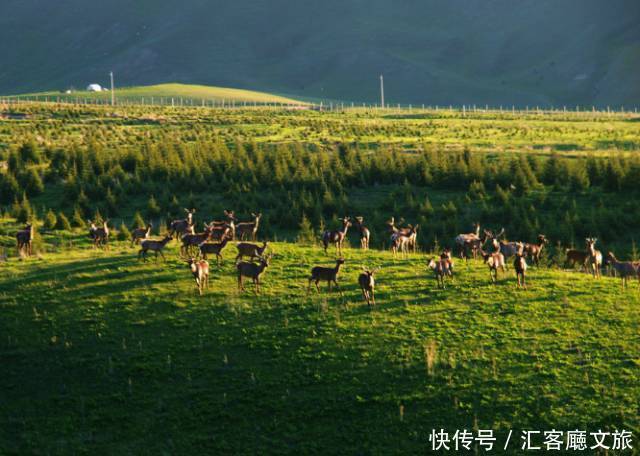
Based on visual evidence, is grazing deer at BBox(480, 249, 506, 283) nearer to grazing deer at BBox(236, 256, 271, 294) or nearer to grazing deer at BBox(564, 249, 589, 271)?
grazing deer at BBox(564, 249, 589, 271)

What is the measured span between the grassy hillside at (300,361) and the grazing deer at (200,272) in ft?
1.77

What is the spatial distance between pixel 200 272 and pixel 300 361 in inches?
254

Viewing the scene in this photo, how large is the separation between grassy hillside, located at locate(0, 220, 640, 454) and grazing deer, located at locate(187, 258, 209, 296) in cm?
54

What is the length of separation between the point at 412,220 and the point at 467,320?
89.0ft

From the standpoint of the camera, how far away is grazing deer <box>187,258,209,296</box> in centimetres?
2995

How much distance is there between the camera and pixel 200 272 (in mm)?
30375

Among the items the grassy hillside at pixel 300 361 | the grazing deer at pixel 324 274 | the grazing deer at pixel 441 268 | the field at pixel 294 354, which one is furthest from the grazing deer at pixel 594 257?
the grazing deer at pixel 324 274

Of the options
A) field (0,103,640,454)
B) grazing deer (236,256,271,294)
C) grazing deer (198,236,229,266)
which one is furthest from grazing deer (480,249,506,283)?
grazing deer (198,236,229,266)

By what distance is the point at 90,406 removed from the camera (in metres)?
24.4

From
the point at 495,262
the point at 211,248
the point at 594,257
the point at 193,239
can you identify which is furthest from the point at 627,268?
the point at 193,239

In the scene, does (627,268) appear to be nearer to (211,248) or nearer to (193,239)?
(211,248)

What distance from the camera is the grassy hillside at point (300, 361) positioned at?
22.9 meters

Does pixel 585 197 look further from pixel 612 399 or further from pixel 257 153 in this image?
pixel 612 399

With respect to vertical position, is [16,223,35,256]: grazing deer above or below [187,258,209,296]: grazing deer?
above
